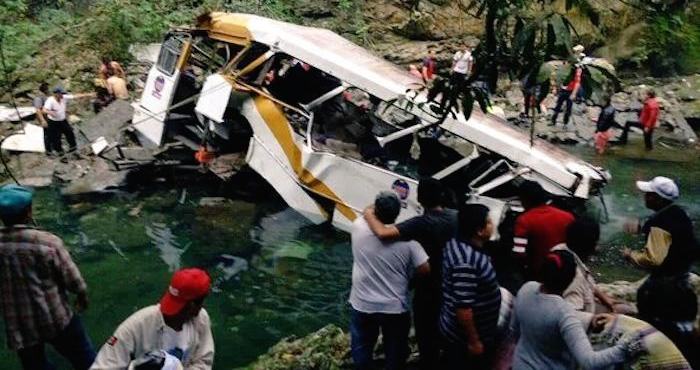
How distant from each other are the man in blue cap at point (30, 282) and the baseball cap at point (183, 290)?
127 centimetres

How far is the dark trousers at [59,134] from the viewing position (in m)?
12.1

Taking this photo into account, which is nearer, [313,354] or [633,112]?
[313,354]

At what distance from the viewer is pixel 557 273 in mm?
3283

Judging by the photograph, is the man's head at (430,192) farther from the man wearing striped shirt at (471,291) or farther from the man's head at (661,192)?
the man's head at (661,192)

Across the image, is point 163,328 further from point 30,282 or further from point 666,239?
point 666,239

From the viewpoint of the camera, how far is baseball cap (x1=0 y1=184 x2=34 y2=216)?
151 inches

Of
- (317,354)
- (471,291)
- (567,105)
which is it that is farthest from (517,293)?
(567,105)

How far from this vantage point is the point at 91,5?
63.2ft

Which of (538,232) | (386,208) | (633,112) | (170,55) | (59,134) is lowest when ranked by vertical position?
(59,134)

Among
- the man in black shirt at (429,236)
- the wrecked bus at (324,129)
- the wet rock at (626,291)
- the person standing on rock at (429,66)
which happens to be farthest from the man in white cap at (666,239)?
the person standing on rock at (429,66)

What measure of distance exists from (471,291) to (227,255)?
16.8 feet

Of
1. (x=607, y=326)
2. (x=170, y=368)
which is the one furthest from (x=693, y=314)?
(x=170, y=368)

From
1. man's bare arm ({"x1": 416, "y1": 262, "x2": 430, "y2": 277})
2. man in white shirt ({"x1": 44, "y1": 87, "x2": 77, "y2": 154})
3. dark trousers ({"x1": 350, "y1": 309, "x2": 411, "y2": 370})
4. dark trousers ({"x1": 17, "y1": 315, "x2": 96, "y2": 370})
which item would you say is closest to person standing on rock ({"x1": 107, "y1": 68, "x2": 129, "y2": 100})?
man in white shirt ({"x1": 44, "y1": 87, "x2": 77, "y2": 154})

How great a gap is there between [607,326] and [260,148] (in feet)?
22.3
